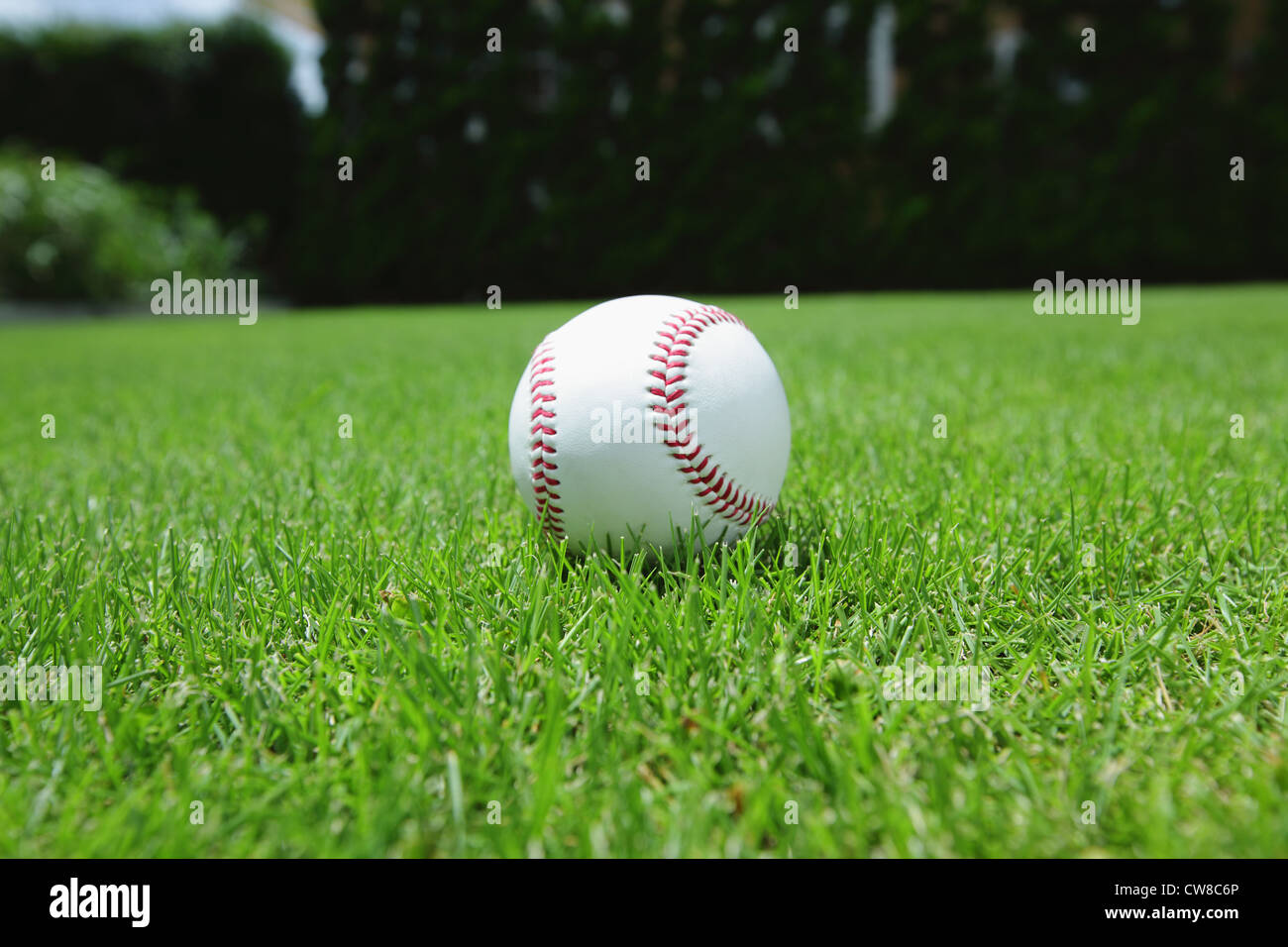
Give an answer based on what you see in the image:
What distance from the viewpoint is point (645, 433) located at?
184cm

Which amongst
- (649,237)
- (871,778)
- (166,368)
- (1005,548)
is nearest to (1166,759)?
(871,778)

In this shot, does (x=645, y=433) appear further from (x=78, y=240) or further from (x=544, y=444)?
(x=78, y=240)

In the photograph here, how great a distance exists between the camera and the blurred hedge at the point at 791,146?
1406 cm

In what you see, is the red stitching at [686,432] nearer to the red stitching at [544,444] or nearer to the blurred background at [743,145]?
the red stitching at [544,444]

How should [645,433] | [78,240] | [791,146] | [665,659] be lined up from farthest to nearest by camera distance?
[791,146], [78,240], [645,433], [665,659]

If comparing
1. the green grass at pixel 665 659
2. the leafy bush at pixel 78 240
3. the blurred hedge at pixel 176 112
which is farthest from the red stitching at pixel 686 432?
the blurred hedge at pixel 176 112

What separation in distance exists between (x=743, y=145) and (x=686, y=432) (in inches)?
534

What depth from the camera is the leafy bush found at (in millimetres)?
12352

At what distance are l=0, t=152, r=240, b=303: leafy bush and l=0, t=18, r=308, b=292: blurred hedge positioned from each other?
4.81 feet

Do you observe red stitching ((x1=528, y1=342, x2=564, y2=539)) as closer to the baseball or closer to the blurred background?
the baseball

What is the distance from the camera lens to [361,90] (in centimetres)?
1447

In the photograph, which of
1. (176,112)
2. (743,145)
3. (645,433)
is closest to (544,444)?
(645,433)

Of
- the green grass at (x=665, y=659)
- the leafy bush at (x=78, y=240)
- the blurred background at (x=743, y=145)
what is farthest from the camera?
the blurred background at (x=743, y=145)

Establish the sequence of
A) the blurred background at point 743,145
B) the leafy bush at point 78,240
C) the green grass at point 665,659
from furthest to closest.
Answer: the blurred background at point 743,145 → the leafy bush at point 78,240 → the green grass at point 665,659
